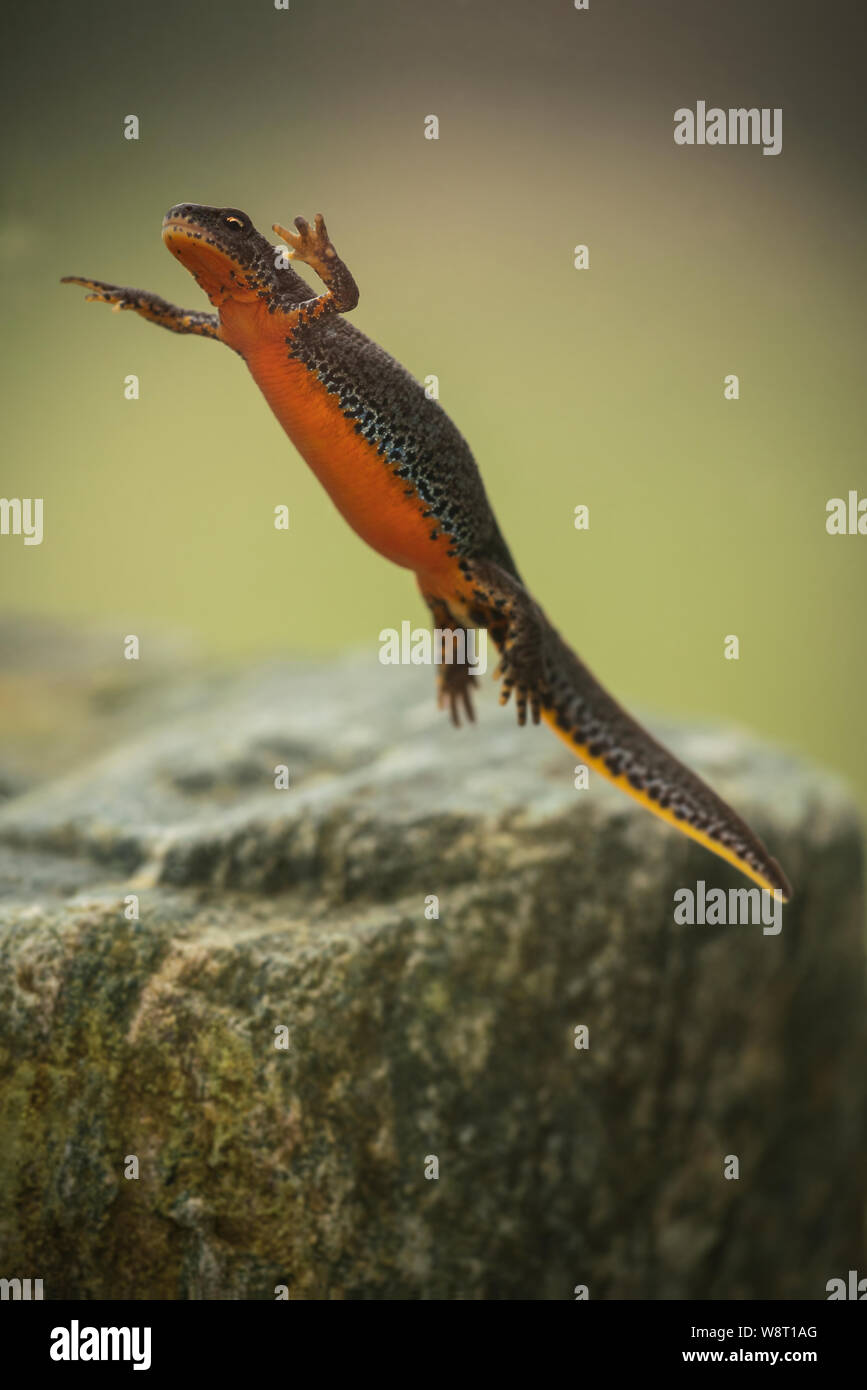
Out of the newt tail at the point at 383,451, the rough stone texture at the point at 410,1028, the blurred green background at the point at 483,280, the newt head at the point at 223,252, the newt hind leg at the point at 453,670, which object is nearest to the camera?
the newt head at the point at 223,252

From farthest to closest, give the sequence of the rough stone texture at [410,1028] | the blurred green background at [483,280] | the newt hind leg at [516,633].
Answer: the blurred green background at [483,280] < the newt hind leg at [516,633] < the rough stone texture at [410,1028]

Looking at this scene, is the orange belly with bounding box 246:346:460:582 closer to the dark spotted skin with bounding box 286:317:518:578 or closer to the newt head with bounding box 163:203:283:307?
the dark spotted skin with bounding box 286:317:518:578

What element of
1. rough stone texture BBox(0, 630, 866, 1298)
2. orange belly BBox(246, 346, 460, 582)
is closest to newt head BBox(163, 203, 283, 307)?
orange belly BBox(246, 346, 460, 582)

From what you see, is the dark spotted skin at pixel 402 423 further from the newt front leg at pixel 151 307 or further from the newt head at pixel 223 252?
the newt front leg at pixel 151 307

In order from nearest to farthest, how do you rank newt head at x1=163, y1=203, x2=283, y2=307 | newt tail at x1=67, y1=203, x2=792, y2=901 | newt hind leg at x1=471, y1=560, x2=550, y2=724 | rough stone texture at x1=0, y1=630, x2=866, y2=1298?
newt head at x1=163, y1=203, x2=283, y2=307, newt tail at x1=67, y1=203, x2=792, y2=901, rough stone texture at x1=0, y1=630, x2=866, y2=1298, newt hind leg at x1=471, y1=560, x2=550, y2=724

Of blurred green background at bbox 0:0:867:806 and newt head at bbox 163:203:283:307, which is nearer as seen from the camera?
newt head at bbox 163:203:283:307

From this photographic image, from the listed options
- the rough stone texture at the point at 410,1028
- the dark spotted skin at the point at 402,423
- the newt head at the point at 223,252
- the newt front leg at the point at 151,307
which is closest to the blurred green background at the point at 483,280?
the newt front leg at the point at 151,307

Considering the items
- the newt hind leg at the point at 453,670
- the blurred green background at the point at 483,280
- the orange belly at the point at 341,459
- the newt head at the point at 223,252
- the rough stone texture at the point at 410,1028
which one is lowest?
the rough stone texture at the point at 410,1028

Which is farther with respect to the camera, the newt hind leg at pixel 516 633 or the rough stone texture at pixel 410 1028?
the newt hind leg at pixel 516 633
